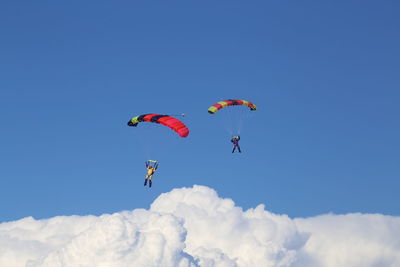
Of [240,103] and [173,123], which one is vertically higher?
[240,103]

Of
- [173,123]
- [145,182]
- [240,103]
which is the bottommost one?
Result: [145,182]

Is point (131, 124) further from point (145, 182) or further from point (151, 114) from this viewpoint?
point (145, 182)

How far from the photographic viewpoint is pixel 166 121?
11406 centimetres

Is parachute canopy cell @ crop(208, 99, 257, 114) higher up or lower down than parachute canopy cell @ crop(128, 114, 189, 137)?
higher up

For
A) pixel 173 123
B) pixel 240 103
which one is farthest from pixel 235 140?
pixel 173 123

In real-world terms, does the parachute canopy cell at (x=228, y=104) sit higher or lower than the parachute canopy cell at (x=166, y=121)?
higher

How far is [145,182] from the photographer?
114688mm

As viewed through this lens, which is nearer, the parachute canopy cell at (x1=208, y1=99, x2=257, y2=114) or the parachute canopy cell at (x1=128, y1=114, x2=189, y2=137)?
the parachute canopy cell at (x1=128, y1=114, x2=189, y2=137)

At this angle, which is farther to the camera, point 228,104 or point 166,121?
point 228,104

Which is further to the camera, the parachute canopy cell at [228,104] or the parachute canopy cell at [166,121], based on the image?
the parachute canopy cell at [228,104]

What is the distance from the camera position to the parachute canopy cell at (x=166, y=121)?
11019 cm

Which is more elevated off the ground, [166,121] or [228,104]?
[228,104]

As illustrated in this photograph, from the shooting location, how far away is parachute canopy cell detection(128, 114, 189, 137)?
110188 millimetres

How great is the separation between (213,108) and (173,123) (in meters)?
8.79
